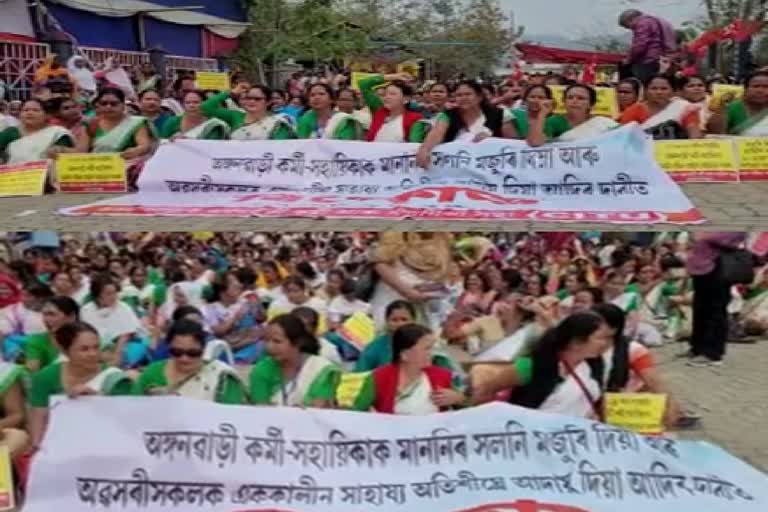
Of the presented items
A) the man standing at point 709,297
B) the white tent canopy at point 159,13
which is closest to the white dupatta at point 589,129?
the man standing at point 709,297

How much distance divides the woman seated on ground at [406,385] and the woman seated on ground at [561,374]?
0.57ft

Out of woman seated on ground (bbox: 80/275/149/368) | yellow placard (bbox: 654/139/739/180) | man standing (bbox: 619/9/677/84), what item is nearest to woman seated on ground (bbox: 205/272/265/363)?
woman seated on ground (bbox: 80/275/149/368)

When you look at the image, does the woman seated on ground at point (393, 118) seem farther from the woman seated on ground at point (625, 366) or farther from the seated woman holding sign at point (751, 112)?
the woman seated on ground at point (625, 366)

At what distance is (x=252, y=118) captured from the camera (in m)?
9.62

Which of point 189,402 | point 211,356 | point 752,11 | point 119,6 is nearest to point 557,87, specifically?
point 211,356

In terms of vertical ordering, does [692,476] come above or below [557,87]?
below

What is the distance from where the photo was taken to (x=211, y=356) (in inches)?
222

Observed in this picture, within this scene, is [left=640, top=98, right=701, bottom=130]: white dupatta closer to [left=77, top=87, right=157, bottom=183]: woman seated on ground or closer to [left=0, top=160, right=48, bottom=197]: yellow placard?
[left=77, top=87, right=157, bottom=183]: woman seated on ground

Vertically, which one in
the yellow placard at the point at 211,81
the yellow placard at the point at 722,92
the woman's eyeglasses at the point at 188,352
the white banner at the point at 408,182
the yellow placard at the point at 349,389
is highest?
the yellow placard at the point at 722,92

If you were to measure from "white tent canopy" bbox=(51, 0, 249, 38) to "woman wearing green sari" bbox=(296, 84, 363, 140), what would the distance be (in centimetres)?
1272

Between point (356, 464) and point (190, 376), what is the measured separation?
88 cm

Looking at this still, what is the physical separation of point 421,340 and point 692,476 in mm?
1223

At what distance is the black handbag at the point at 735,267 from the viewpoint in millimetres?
7520

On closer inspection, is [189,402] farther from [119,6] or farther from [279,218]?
[119,6]
